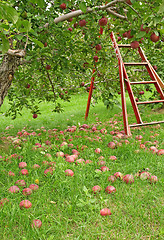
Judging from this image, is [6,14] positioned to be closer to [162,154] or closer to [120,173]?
[120,173]

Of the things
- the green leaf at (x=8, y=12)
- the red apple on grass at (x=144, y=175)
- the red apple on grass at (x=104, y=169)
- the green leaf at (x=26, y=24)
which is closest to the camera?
the green leaf at (x=8, y=12)

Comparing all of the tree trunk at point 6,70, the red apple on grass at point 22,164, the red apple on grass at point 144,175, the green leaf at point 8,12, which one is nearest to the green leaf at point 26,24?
the green leaf at point 8,12

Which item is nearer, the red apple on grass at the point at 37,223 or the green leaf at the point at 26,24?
the green leaf at the point at 26,24

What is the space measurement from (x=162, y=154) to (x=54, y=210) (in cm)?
145

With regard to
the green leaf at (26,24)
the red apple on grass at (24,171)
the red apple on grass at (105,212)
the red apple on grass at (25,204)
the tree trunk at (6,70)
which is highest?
the green leaf at (26,24)

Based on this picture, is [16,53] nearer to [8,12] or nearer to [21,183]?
[8,12]

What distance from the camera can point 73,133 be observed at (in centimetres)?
355

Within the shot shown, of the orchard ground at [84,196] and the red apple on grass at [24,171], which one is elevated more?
the red apple on grass at [24,171]

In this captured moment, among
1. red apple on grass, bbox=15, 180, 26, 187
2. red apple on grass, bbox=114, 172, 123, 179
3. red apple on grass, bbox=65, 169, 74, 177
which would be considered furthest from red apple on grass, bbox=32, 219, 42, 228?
red apple on grass, bbox=114, 172, 123, 179

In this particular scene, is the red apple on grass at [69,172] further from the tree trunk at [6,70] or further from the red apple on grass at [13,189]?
the tree trunk at [6,70]

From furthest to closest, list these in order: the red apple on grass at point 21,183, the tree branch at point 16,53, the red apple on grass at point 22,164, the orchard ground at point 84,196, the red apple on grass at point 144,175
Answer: the red apple on grass at point 22,164, the red apple on grass at point 144,175, the red apple on grass at point 21,183, the tree branch at point 16,53, the orchard ground at point 84,196

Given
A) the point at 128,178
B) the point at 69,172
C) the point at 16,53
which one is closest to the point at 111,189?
the point at 128,178

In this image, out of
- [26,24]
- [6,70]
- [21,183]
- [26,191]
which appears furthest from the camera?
[6,70]

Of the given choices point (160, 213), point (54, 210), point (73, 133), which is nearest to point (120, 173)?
point (160, 213)
